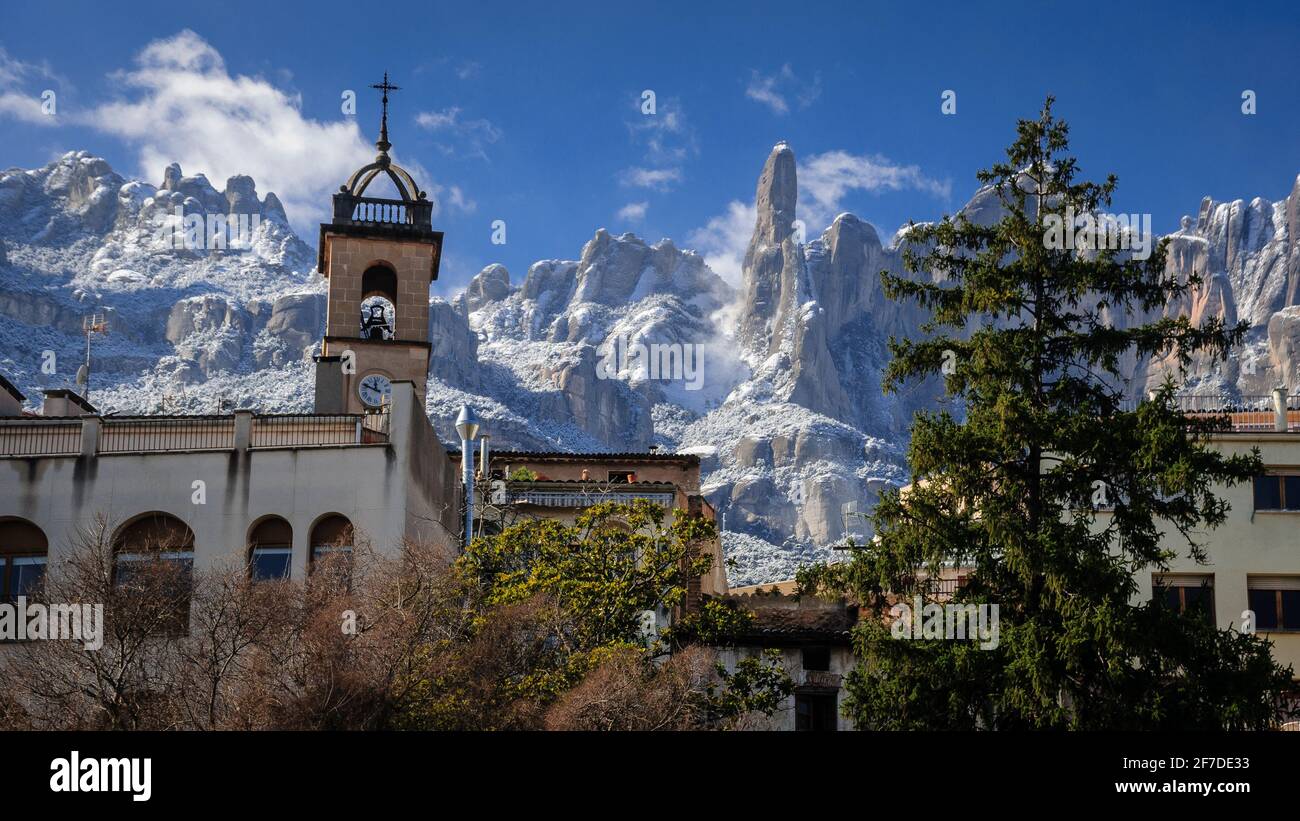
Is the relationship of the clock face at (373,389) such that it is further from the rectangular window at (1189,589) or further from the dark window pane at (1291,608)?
the dark window pane at (1291,608)

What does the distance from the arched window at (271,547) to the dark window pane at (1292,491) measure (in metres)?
25.0

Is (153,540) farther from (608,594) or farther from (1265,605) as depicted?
(1265,605)

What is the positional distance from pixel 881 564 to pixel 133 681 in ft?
37.9

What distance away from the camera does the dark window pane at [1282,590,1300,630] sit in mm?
39759

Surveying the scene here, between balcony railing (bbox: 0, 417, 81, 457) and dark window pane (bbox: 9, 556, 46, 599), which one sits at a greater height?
balcony railing (bbox: 0, 417, 81, 457)

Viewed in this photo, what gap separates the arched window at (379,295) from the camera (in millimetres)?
42469

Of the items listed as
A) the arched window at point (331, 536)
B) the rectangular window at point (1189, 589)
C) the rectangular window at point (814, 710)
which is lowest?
the rectangular window at point (814, 710)

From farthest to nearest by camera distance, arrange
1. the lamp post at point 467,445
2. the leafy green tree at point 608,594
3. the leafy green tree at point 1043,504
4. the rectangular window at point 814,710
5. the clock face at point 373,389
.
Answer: the clock face at point 373,389
the rectangular window at point 814,710
the lamp post at point 467,445
the leafy green tree at point 608,594
the leafy green tree at point 1043,504

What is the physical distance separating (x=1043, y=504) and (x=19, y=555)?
18390mm

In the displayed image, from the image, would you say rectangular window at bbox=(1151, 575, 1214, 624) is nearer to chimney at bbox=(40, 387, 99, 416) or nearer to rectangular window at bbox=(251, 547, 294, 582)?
rectangular window at bbox=(251, 547, 294, 582)

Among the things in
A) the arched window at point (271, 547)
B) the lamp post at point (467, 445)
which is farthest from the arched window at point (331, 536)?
the lamp post at point (467, 445)

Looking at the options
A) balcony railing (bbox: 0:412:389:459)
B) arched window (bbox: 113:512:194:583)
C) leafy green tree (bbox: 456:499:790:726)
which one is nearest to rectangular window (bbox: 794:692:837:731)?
leafy green tree (bbox: 456:499:790:726)

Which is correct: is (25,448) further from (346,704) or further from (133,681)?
(346,704)
